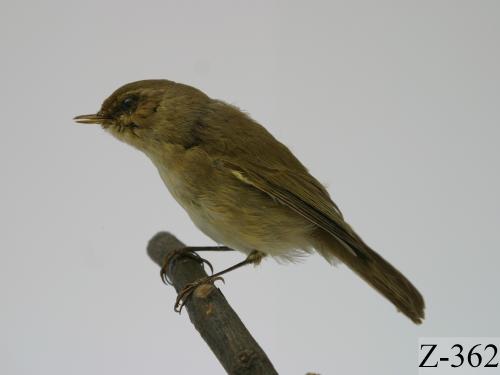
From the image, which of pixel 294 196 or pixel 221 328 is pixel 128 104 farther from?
pixel 221 328

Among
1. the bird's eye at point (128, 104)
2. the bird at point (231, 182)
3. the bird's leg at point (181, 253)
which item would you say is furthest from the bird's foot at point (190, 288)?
the bird's eye at point (128, 104)

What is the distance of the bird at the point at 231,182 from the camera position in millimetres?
2924

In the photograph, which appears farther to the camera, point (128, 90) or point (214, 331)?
point (128, 90)

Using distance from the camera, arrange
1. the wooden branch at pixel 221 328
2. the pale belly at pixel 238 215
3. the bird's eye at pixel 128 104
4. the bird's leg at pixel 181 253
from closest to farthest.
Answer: the wooden branch at pixel 221 328
the pale belly at pixel 238 215
the bird's eye at pixel 128 104
the bird's leg at pixel 181 253

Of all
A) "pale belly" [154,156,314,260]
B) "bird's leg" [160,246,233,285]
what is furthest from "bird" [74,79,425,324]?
"bird's leg" [160,246,233,285]

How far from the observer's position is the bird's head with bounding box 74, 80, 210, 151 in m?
2.99

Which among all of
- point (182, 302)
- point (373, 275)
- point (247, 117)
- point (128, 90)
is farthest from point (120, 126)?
point (373, 275)

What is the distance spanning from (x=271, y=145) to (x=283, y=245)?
504mm

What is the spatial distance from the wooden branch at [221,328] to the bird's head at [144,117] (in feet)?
2.44

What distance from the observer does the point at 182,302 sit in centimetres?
307

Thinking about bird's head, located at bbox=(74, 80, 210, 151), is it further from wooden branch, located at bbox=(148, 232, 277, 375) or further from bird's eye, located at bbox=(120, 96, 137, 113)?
wooden branch, located at bbox=(148, 232, 277, 375)

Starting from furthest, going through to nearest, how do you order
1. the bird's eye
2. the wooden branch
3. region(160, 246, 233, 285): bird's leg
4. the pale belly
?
region(160, 246, 233, 285): bird's leg → the bird's eye → the pale belly → the wooden branch

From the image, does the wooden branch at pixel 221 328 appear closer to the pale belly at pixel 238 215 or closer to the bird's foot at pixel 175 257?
the bird's foot at pixel 175 257

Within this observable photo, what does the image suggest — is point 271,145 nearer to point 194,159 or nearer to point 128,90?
point 194,159
